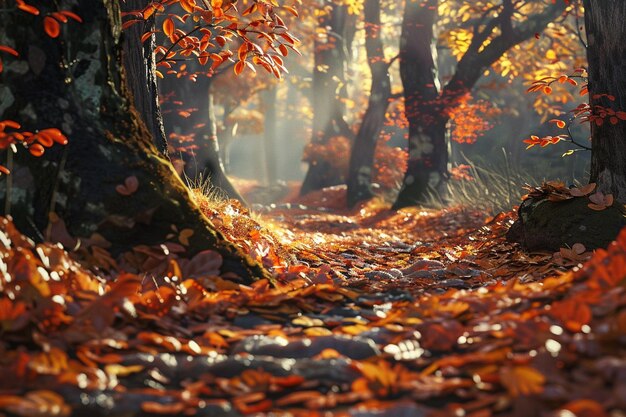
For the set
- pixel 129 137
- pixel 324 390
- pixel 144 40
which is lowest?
pixel 324 390

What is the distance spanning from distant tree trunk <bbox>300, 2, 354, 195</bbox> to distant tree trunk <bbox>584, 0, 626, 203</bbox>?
14.0 metres

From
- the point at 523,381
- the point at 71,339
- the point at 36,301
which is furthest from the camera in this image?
the point at 36,301

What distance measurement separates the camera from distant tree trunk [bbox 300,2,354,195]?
67.2ft

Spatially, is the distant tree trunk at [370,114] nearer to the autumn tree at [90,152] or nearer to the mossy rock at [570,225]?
the mossy rock at [570,225]

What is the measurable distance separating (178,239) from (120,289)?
1138mm

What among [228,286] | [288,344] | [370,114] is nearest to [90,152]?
[228,286]

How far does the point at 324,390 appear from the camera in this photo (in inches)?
82.8

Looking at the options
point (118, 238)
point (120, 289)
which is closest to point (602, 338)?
point (120, 289)

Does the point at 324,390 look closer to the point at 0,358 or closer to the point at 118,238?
the point at 0,358

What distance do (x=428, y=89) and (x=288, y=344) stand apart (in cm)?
1291

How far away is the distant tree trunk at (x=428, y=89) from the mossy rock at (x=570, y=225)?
8279 mm

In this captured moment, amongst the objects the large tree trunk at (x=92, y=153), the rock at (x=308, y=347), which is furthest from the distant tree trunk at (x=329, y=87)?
the rock at (x=308, y=347)

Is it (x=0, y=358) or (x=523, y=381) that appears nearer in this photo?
(x=523, y=381)

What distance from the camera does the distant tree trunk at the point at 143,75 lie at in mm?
5629
